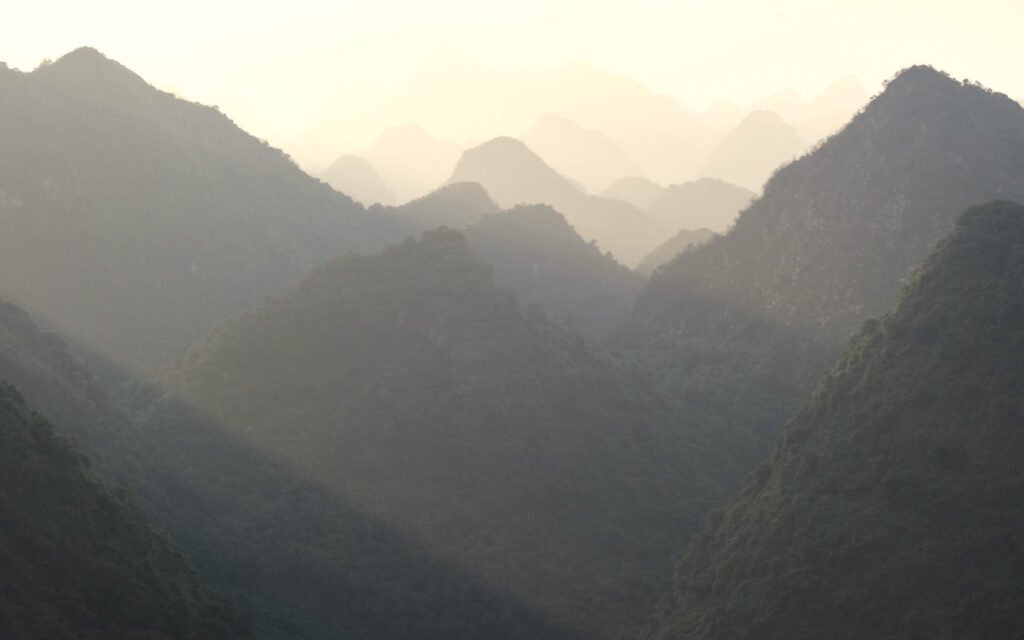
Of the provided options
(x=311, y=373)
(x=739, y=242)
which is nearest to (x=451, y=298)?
(x=311, y=373)

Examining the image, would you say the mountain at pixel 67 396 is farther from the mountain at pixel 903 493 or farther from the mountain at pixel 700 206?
the mountain at pixel 700 206

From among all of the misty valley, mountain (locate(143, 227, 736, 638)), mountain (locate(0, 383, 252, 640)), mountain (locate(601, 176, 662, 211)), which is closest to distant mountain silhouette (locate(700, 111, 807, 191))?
mountain (locate(601, 176, 662, 211))

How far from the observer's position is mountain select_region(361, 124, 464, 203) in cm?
16350

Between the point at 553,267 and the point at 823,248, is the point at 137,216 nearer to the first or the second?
the point at 553,267

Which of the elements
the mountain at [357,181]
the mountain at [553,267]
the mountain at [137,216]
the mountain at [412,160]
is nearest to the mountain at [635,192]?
the mountain at [357,181]

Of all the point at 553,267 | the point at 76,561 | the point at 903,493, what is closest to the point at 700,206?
the point at 553,267

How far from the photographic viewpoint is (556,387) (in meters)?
45.4

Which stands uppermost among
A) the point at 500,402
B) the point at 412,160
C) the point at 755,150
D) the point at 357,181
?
the point at 755,150

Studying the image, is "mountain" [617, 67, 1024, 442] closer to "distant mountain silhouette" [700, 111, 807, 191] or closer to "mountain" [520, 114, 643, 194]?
"distant mountain silhouette" [700, 111, 807, 191]

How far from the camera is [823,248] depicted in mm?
55000

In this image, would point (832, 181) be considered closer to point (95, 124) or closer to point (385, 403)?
point (385, 403)

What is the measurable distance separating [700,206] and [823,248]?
6324 centimetres

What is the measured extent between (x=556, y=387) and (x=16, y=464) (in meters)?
23.9

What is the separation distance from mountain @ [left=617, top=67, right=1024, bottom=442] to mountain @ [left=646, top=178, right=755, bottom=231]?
5333 centimetres
